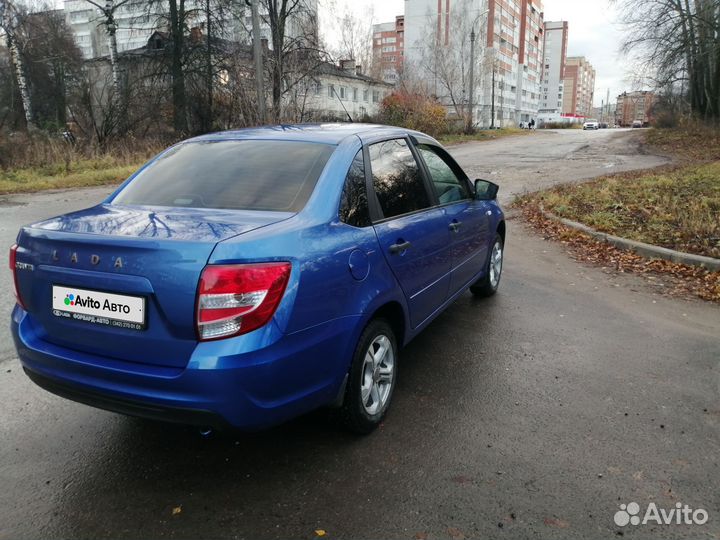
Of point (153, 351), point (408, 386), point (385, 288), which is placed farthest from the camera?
point (408, 386)

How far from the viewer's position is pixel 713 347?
4.39m

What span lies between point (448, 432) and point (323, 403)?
855 mm

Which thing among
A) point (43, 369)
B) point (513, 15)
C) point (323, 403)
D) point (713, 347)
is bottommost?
point (713, 347)

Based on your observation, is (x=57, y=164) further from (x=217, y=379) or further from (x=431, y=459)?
(x=431, y=459)

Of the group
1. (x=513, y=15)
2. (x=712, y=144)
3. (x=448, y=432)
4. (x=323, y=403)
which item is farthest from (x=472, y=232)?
(x=513, y=15)

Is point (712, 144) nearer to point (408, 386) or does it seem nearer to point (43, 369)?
point (408, 386)

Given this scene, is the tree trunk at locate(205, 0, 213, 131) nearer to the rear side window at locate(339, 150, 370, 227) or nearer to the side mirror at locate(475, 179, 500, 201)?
the side mirror at locate(475, 179, 500, 201)

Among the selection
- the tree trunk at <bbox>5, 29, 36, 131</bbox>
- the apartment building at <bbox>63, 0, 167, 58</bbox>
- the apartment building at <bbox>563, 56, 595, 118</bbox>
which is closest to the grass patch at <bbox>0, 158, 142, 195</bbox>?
the apartment building at <bbox>63, 0, 167, 58</bbox>

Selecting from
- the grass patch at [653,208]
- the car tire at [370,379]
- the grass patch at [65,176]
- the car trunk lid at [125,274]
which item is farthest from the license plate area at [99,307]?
the grass patch at [65,176]

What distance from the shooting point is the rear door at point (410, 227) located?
3.20 metres

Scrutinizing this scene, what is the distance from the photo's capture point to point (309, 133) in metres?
3.48

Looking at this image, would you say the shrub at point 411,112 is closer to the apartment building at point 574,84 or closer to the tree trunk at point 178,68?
the tree trunk at point 178,68

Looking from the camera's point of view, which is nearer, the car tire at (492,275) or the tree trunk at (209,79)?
the car tire at (492,275)

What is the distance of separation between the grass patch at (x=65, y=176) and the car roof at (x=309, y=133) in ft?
42.4
